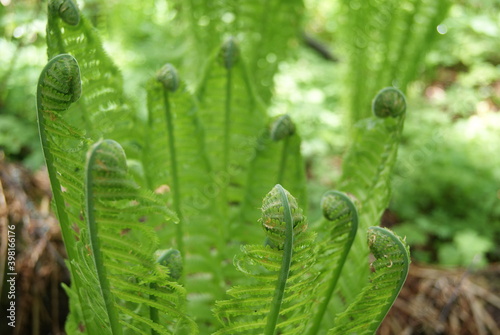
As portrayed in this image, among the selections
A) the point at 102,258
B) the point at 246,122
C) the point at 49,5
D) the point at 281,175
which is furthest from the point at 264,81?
the point at 102,258

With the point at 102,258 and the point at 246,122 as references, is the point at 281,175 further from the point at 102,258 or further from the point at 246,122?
the point at 102,258

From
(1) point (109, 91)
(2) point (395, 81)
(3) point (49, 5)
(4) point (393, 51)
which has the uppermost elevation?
(3) point (49, 5)

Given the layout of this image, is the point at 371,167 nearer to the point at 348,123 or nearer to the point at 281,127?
the point at 281,127

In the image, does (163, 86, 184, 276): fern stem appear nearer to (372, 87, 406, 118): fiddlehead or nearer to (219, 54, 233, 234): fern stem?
(219, 54, 233, 234): fern stem

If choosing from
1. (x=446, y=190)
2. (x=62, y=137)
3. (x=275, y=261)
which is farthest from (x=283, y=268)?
(x=446, y=190)

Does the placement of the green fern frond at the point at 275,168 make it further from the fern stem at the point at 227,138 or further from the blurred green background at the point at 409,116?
the blurred green background at the point at 409,116

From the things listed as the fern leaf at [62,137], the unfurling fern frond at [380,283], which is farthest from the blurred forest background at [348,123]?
the unfurling fern frond at [380,283]

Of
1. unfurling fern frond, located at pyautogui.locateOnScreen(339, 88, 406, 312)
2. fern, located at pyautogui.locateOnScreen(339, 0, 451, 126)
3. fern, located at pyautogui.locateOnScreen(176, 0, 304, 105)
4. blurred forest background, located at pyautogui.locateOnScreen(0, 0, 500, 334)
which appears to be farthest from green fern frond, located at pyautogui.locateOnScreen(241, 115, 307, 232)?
fern, located at pyautogui.locateOnScreen(339, 0, 451, 126)

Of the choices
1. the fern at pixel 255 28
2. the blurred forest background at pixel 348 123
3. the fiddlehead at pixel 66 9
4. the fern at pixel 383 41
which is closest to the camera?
the fiddlehead at pixel 66 9
